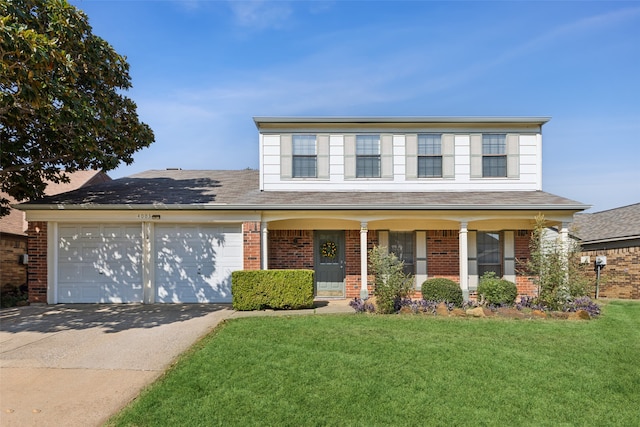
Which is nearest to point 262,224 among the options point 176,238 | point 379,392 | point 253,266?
point 253,266

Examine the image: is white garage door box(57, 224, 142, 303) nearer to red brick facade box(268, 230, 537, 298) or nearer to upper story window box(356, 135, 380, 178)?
red brick facade box(268, 230, 537, 298)

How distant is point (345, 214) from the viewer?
11.7 meters

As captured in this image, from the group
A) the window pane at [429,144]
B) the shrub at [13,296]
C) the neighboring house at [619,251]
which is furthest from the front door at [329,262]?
the shrub at [13,296]

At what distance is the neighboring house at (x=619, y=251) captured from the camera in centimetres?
1511

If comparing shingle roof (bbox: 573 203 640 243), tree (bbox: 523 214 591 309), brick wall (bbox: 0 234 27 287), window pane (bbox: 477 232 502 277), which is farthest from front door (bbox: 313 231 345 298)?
brick wall (bbox: 0 234 27 287)

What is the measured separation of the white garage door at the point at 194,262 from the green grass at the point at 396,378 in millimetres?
3710

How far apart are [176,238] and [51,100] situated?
4.93m

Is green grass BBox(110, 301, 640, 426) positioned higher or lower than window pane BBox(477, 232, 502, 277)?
lower

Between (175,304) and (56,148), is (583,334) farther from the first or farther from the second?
(56,148)

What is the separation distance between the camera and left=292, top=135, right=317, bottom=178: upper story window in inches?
513

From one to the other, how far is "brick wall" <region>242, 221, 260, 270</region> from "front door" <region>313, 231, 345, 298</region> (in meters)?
2.27

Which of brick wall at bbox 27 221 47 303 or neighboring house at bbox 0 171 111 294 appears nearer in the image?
brick wall at bbox 27 221 47 303

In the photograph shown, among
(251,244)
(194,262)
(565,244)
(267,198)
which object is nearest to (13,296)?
(194,262)

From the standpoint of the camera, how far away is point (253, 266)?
11.4 m
